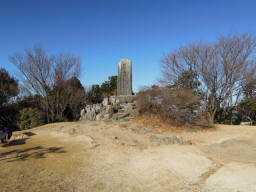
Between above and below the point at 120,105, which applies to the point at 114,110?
below

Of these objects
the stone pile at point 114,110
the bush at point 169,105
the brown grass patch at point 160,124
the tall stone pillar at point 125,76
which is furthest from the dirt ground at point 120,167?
the tall stone pillar at point 125,76

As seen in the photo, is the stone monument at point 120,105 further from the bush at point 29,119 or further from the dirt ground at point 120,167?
the dirt ground at point 120,167

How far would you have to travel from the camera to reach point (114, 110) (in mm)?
8109

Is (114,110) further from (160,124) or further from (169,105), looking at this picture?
(169,105)

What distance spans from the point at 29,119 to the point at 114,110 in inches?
194

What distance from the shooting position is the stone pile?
778 centimetres

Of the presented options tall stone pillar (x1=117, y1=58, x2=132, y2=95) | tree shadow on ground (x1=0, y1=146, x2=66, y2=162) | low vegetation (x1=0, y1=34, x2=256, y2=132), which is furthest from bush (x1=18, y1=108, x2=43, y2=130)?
tree shadow on ground (x1=0, y1=146, x2=66, y2=162)

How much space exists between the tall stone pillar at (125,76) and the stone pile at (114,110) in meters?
0.59

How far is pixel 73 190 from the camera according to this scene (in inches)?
89.4

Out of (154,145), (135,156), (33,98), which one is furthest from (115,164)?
(33,98)

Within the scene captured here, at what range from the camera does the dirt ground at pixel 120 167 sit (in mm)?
2402

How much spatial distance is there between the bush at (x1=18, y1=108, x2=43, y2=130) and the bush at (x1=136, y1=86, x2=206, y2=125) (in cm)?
581

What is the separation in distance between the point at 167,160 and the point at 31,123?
816 cm

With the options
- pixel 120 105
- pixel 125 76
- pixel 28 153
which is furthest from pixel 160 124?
pixel 28 153
